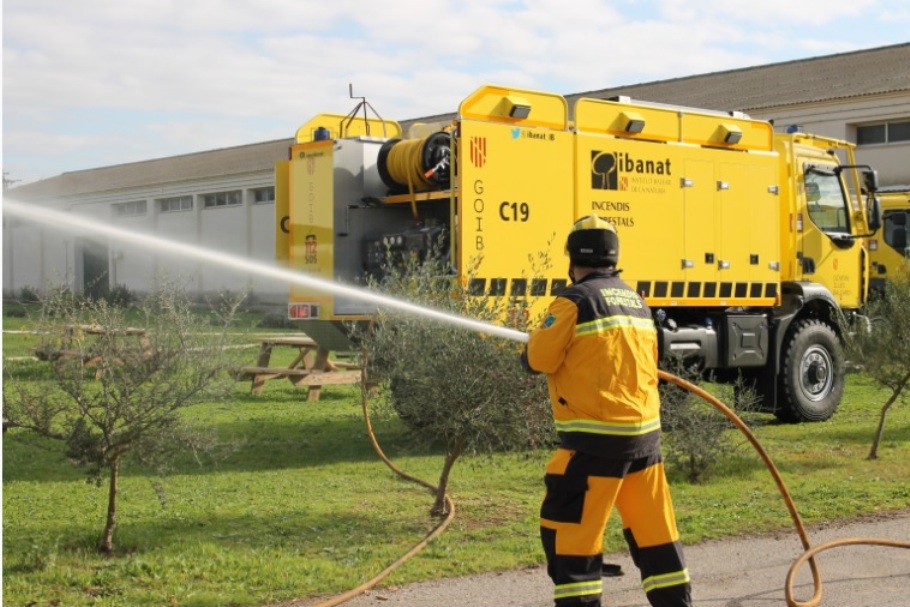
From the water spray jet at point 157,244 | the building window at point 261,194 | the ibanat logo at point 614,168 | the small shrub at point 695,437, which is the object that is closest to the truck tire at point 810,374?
the ibanat logo at point 614,168

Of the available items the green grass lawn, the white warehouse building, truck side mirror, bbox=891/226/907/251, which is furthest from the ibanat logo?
truck side mirror, bbox=891/226/907/251

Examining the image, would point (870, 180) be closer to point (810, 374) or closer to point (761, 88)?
point (810, 374)

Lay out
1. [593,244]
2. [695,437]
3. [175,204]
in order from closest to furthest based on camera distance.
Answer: [593,244] < [695,437] < [175,204]

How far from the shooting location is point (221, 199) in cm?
4116

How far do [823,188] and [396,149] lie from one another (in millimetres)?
5587

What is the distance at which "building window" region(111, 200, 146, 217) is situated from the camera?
36516 millimetres

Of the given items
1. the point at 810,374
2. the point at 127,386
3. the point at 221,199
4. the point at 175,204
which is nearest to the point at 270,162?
the point at 221,199

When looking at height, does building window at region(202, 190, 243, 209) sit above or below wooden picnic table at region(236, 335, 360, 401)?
above

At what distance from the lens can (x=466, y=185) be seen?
9734mm

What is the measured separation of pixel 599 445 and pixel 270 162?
37894mm

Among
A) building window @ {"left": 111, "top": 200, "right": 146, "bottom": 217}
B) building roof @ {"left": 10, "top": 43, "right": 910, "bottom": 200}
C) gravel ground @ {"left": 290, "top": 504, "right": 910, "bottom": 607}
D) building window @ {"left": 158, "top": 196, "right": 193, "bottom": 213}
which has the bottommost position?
gravel ground @ {"left": 290, "top": 504, "right": 910, "bottom": 607}

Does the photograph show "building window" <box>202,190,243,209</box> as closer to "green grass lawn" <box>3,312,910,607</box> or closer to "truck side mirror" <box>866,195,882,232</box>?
"green grass lawn" <box>3,312,910,607</box>

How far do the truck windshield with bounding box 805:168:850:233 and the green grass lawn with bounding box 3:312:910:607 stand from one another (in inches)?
105

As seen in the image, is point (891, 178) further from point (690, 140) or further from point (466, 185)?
point (466, 185)
